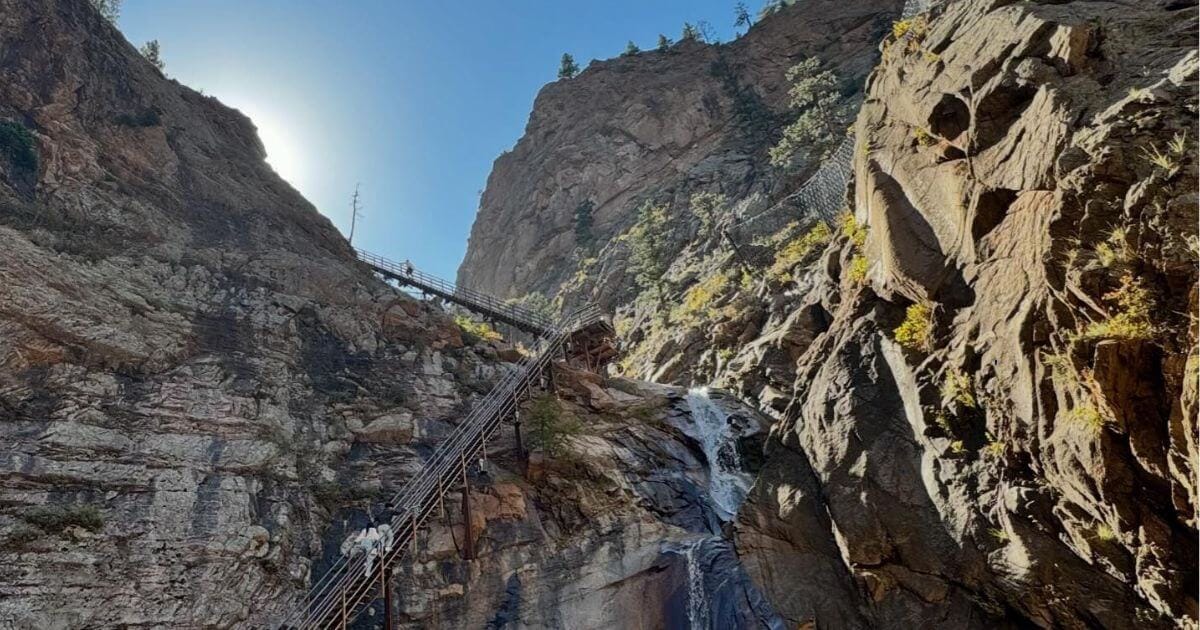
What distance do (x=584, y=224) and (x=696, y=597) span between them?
54257 millimetres

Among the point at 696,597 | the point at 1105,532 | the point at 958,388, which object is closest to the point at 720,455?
the point at 696,597

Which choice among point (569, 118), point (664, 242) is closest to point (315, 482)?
point (664, 242)

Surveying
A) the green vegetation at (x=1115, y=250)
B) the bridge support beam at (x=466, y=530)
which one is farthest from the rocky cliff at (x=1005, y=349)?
the bridge support beam at (x=466, y=530)

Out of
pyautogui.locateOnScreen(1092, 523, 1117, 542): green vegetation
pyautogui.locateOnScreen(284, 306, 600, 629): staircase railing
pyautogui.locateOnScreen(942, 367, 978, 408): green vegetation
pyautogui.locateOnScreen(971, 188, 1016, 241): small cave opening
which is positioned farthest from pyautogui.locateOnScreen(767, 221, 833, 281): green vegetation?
pyautogui.locateOnScreen(1092, 523, 1117, 542): green vegetation

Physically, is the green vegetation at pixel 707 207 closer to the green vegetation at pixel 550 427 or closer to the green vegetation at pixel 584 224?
the green vegetation at pixel 584 224

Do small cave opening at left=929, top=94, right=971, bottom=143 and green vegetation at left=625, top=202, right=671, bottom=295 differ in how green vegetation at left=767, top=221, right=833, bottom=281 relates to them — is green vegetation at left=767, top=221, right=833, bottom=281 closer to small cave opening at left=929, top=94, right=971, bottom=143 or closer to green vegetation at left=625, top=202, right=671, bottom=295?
green vegetation at left=625, top=202, right=671, bottom=295

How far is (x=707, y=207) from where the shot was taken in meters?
51.3

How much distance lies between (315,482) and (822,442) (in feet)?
42.3

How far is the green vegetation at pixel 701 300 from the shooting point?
1393 inches

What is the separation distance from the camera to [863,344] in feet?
51.7

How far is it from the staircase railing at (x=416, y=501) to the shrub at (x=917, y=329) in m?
11.4

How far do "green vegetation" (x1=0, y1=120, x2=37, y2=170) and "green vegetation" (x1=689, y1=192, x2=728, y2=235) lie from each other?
37.5m

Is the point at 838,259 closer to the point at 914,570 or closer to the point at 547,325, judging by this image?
the point at 914,570

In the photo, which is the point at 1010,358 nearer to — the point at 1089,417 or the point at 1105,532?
the point at 1089,417
